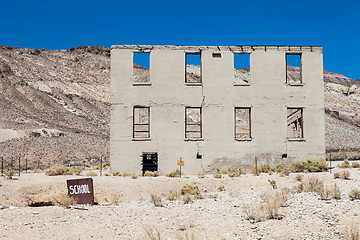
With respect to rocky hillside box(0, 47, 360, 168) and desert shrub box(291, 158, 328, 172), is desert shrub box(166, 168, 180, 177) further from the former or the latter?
rocky hillside box(0, 47, 360, 168)

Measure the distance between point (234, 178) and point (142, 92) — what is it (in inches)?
280

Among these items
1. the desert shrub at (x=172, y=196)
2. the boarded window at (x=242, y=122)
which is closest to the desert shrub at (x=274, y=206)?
the desert shrub at (x=172, y=196)

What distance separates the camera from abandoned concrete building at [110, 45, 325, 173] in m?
23.1

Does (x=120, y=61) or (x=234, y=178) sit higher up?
(x=120, y=61)

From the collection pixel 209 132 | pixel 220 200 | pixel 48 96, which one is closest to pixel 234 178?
pixel 209 132

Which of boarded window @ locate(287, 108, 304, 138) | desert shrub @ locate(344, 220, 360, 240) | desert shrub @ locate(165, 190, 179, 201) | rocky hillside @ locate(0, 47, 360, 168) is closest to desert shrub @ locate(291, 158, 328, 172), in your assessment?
desert shrub @ locate(165, 190, 179, 201)

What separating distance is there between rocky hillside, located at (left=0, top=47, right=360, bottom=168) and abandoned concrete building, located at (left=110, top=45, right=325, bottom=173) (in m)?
15.8

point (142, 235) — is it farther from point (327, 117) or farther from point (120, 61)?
point (327, 117)

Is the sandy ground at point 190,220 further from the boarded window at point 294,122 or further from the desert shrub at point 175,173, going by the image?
the boarded window at point 294,122

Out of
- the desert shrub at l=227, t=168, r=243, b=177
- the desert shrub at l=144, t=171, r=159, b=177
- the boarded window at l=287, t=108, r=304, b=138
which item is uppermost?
the boarded window at l=287, t=108, r=304, b=138

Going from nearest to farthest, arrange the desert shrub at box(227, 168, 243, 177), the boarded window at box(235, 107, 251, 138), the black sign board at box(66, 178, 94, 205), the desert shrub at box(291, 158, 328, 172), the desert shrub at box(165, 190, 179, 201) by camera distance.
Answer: the black sign board at box(66, 178, 94, 205) → the desert shrub at box(165, 190, 179, 201) → the desert shrub at box(227, 168, 243, 177) → the desert shrub at box(291, 158, 328, 172) → the boarded window at box(235, 107, 251, 138)

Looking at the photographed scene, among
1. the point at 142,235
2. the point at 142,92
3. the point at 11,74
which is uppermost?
the point at 11,74

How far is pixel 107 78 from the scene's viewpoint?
82.4m

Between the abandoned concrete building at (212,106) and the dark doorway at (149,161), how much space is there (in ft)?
0.19
